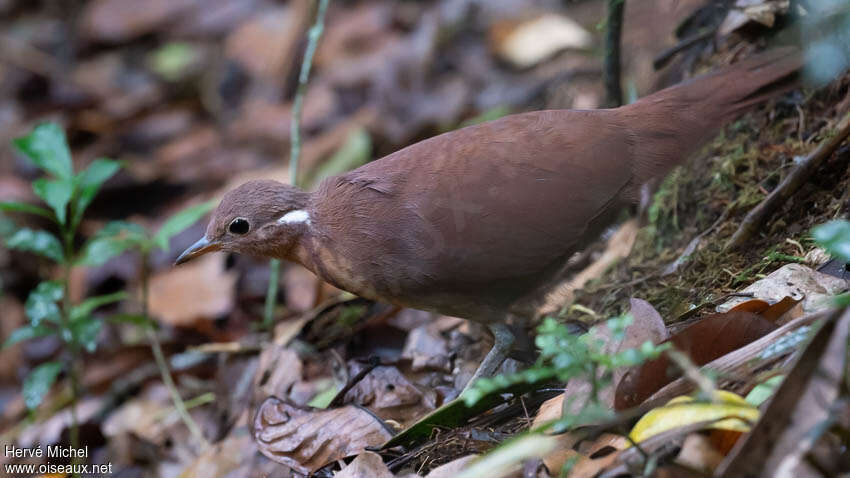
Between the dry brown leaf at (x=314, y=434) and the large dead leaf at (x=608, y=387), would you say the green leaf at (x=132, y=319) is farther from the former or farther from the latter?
the large dead leaf at (x=608, y=387)

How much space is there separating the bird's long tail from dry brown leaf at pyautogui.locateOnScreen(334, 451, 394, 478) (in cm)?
162

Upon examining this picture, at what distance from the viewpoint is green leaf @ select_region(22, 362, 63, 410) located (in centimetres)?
416

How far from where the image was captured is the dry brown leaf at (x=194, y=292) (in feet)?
19.1

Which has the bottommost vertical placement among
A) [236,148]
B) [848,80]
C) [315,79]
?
[236,148]

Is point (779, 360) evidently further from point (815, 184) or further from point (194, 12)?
point (194, 12)

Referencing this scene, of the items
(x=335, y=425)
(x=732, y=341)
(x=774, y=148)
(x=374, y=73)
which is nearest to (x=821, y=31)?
(x=774, y=148)

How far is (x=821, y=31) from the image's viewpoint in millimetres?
3398

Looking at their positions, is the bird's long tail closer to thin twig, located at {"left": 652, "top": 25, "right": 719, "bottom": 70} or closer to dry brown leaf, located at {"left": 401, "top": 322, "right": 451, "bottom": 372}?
thin twig, located at {"left": 652, "top": 25, "right": 719, "bottom": 70}

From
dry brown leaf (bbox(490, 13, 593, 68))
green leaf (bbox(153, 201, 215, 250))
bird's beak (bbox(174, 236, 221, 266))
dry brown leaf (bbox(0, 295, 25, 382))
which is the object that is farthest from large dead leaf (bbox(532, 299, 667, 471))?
dry brown leaf (bbox(0, 295, 25, 382))

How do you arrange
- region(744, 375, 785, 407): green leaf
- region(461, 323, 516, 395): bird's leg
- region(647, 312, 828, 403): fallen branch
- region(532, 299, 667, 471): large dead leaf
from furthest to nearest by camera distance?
1. region(461, 323, 516, 395): bird's leg
2. region(532, 299, 667, 471): large dead leaf
3. region(647, 312, 828, 403): fallen branch
4. region(744, 375, 785, 407): green leaf

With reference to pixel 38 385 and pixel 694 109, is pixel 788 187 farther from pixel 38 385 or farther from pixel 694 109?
pixel 38 385

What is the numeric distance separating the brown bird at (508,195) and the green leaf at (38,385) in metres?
1.61

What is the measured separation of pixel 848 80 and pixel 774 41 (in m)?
0.43

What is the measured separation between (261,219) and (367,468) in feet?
5.03
